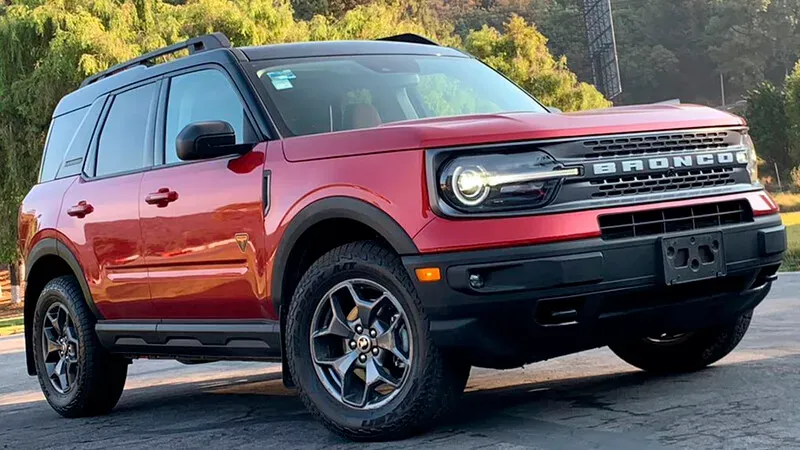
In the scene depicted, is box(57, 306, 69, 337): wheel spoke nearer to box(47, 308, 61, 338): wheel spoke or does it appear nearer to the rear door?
box(47, 308, 61, 338): wheel spoke

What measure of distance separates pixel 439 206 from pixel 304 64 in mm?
1795

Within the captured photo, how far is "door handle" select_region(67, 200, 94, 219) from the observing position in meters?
6.64

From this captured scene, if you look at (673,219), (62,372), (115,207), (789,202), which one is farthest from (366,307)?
(789,202)

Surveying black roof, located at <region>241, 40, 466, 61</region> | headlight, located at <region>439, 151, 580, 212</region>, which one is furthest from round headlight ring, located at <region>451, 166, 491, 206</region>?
black roof, located at <region>241, 40, 466, 61</region>

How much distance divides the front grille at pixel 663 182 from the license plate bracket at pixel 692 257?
9.1 inches

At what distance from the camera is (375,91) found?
5797mm

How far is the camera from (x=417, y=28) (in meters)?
A: 41.0

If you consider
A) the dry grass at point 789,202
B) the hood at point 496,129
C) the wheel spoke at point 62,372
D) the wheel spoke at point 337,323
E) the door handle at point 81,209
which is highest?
the hood at point 496,129

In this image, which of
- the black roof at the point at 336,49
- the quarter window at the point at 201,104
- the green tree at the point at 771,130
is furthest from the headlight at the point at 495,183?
the green tree at the point at 771,130

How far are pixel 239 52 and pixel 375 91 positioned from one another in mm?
740

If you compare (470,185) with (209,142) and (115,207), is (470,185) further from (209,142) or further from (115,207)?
(115,207)

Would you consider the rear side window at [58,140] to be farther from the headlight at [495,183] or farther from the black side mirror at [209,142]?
the headlight at [495,183]

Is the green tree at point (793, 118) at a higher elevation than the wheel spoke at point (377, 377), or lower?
lower

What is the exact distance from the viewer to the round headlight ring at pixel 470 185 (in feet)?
14.4
